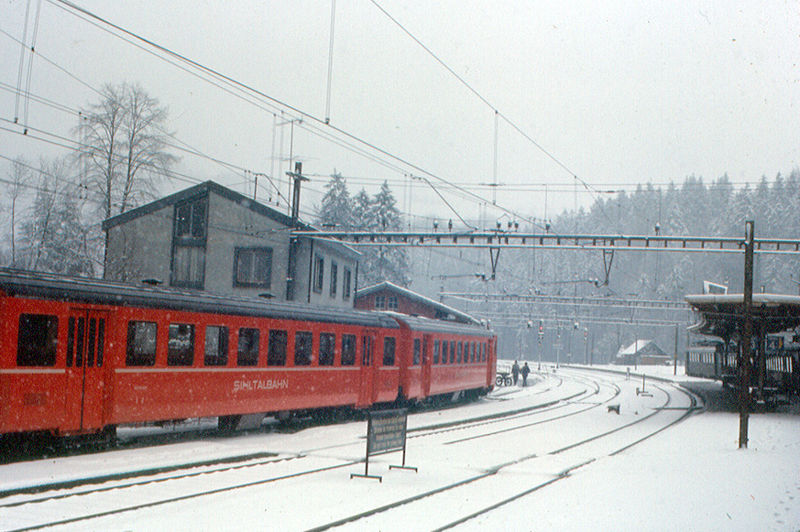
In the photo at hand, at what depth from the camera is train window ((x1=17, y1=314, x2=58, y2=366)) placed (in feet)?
41.5

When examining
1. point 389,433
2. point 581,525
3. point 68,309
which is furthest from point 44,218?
point 581,525

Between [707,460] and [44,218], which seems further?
[44,218]

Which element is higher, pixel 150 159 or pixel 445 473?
pixel 150 159

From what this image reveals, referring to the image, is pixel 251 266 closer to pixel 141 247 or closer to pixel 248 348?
pixel 141 247

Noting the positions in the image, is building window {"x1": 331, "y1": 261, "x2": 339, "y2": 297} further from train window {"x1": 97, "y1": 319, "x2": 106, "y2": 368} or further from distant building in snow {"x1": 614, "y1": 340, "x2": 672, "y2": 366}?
distant building in snow {"x1": 614, "y1": 340, "x2": 672, "y2": 366}

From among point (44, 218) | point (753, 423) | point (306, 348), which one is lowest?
point (753, 423)

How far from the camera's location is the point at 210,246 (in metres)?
38.5

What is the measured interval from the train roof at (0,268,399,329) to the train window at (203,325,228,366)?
0.36 m

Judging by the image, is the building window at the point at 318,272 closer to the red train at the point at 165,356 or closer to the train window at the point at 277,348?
the red train at the point at 165,356

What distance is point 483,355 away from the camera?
3431 centimetres

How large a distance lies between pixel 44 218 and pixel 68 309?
32.7 meters

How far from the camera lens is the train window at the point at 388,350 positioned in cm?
2333

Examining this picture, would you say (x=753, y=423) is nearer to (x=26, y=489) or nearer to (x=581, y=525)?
(x=581, y=525)

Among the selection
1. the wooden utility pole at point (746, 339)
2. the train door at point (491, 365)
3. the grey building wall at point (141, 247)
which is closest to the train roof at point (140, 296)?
the wooden utility pole at point (746, 339)
